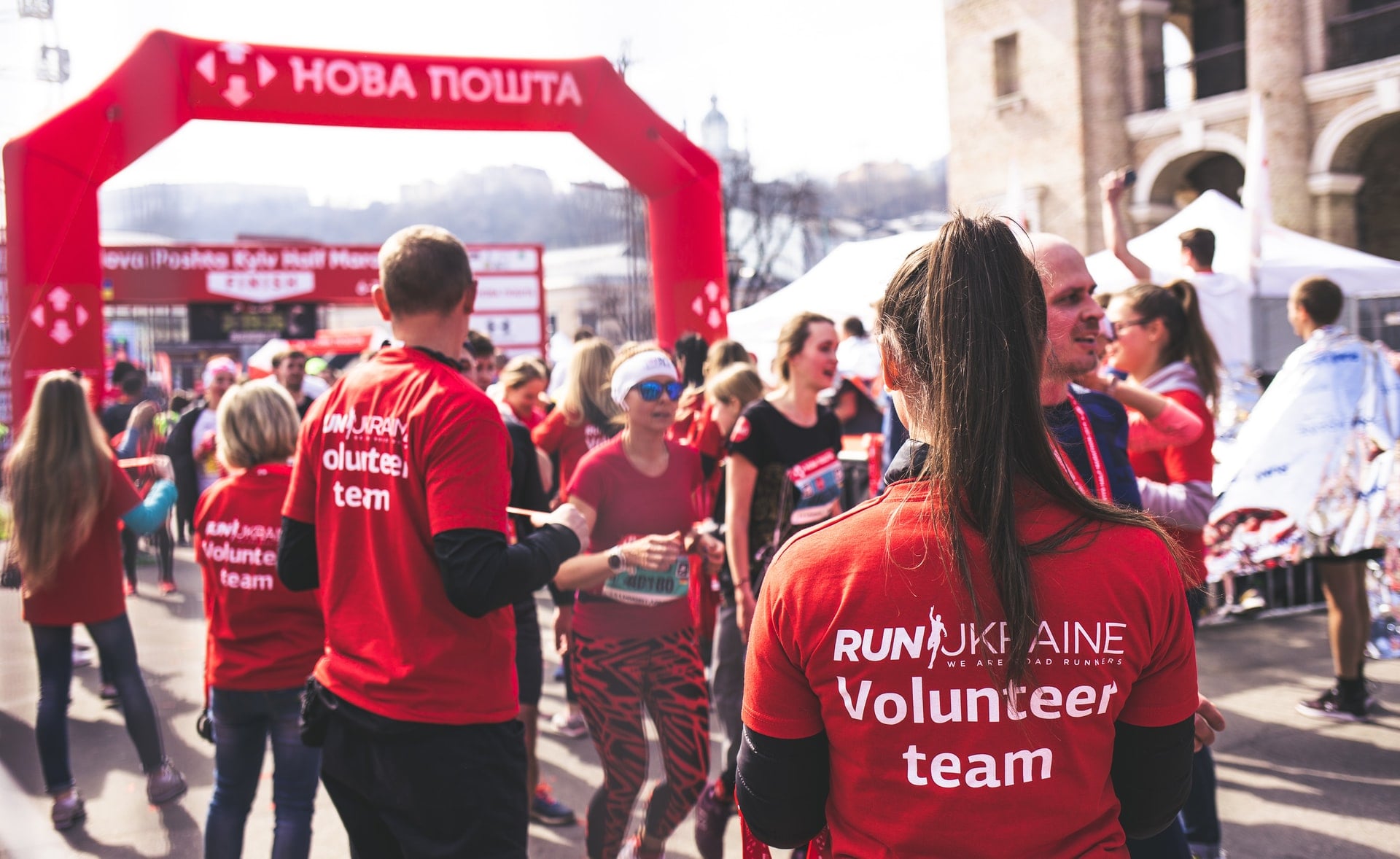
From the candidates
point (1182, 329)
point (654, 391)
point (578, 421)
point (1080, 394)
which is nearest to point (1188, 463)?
point (1182, 329)

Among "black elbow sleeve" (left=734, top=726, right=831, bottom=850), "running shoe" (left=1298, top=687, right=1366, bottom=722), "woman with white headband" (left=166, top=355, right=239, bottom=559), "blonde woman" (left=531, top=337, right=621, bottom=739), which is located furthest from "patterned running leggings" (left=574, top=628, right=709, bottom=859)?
"woman with white headband" (left=166, top=355, right=239, bottom=559)

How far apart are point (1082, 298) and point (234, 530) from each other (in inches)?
97.5

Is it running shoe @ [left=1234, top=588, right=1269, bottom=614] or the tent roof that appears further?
the tent roof

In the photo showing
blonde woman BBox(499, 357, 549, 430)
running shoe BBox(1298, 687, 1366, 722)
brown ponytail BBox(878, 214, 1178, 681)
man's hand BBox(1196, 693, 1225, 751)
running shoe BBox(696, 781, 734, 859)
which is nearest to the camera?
brown ponytail BBox(878, 214, 1178, 681)

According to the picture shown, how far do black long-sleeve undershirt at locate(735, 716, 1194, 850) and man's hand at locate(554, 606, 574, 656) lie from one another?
2.21m

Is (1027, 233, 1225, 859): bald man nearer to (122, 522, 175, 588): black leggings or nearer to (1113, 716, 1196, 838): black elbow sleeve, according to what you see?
(1113, 716, 1196, 838): black elbow sleeve

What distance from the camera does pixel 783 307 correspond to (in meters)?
11.1

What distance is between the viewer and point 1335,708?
5.25 meters

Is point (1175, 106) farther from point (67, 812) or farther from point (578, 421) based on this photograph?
point (67, 812)

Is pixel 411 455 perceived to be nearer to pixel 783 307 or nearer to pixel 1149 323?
pixel 1149 323

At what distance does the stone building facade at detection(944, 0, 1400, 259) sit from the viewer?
17297mm

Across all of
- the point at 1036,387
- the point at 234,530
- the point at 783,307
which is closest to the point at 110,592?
the point at 234,530

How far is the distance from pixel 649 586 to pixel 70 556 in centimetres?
257

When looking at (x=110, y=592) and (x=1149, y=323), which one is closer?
(x=1149, y=323)
